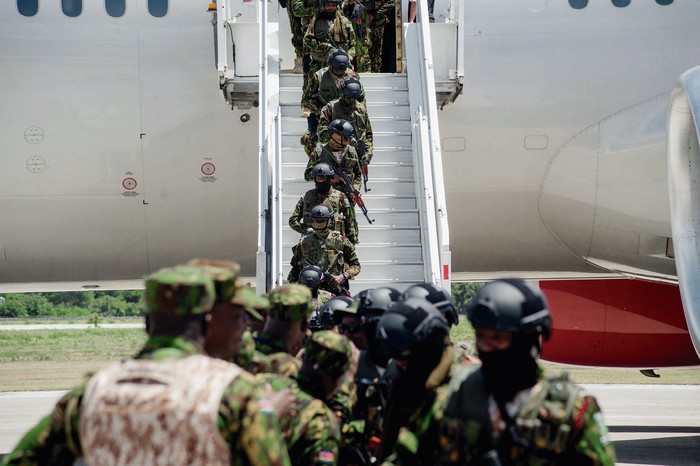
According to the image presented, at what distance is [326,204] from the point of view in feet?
31.6

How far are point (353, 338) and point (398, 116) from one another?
626cm

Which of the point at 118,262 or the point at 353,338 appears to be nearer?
the point at 353,338

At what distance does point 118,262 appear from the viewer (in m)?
12.4

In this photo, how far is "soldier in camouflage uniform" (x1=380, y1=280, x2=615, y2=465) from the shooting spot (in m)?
3.23

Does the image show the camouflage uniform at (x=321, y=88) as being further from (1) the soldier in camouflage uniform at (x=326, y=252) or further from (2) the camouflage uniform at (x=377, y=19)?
(2) the camouflage uniform at (x=377, y=19)

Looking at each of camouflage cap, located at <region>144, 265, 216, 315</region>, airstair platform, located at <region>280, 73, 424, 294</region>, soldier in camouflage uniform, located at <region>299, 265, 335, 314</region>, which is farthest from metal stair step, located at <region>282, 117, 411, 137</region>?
camouflage cap, located at <region>144, 265, 216, 315</region>

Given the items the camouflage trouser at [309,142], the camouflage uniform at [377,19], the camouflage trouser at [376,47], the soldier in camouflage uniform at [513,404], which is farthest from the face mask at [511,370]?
the camouflage trouser at [376,47]

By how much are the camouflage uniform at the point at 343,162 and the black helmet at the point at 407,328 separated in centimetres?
598

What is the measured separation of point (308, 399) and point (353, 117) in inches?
254

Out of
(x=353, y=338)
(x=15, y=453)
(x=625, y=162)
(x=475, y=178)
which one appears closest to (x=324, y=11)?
(x=475, y=178)

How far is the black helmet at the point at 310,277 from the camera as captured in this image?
8.53 m

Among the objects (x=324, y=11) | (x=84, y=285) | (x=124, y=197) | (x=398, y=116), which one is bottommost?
(x=84, y=285)

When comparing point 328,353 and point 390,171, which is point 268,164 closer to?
point 390,171

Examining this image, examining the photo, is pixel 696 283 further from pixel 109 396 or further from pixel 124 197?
pixel 109 396
